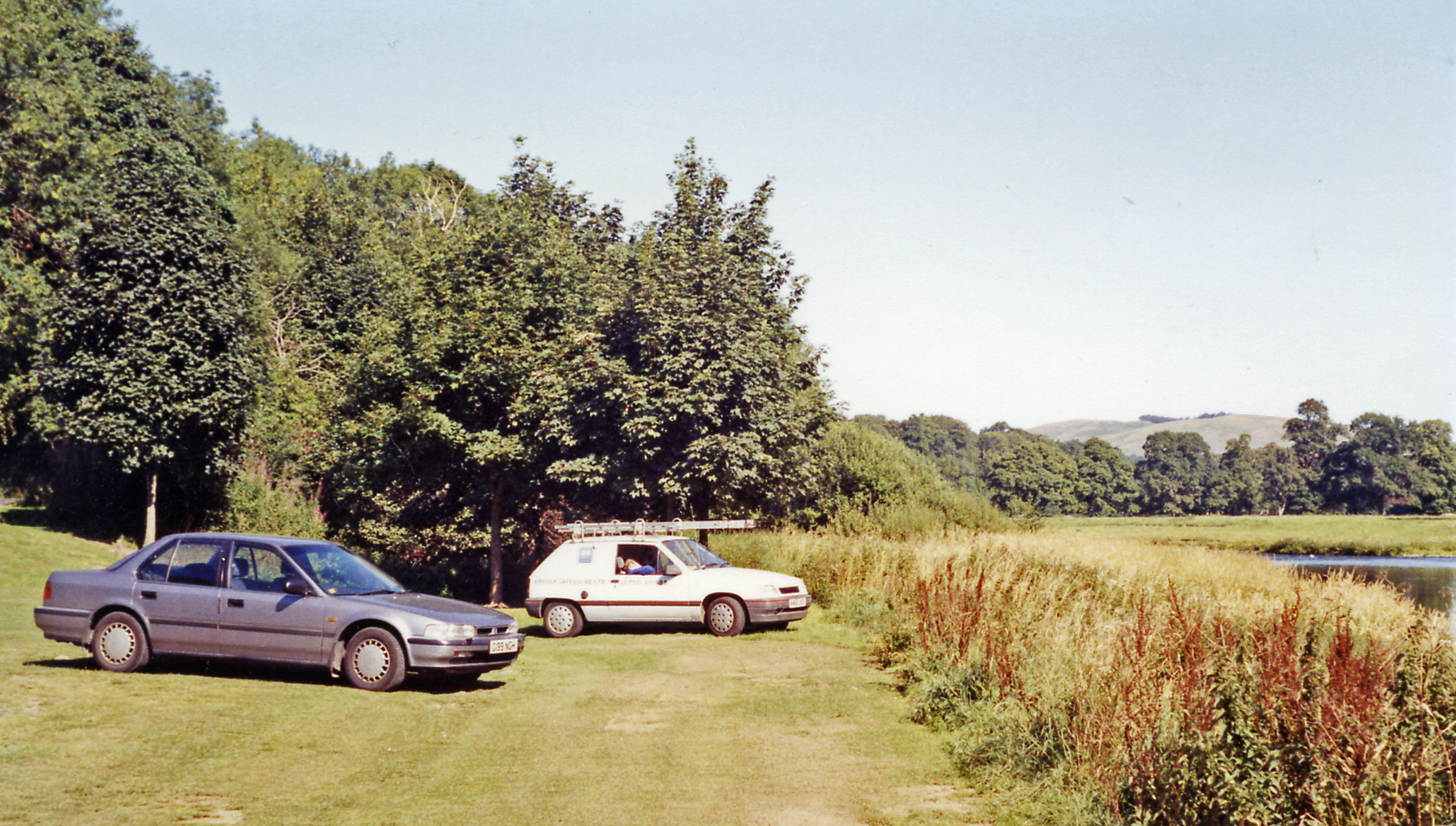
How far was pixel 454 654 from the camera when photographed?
1078cm

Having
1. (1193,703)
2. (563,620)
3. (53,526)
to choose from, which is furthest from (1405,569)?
(53,526)

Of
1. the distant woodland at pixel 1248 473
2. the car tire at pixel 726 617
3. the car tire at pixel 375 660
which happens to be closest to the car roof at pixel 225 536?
the car tire at pixel 375 660

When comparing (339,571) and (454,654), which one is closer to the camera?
(454,654)

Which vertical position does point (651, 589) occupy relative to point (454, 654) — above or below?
above

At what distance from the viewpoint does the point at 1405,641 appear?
698 centimetres

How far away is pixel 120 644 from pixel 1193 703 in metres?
11.0

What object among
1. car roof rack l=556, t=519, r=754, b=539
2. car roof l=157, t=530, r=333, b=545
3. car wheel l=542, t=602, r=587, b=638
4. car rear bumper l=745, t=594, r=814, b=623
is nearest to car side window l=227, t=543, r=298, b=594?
car roof l=157, t=530, r=333, b=545

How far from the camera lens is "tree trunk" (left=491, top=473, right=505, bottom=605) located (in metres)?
25.4

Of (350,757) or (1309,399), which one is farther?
(1309,399)

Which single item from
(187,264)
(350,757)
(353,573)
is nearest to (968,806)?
(350,757)

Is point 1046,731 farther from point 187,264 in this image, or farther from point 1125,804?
point 187,264

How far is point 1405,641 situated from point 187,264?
99.4 ft

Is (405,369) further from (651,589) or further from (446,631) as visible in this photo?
(446,631)

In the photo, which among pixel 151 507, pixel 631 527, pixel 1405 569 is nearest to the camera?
pixel 631 527
